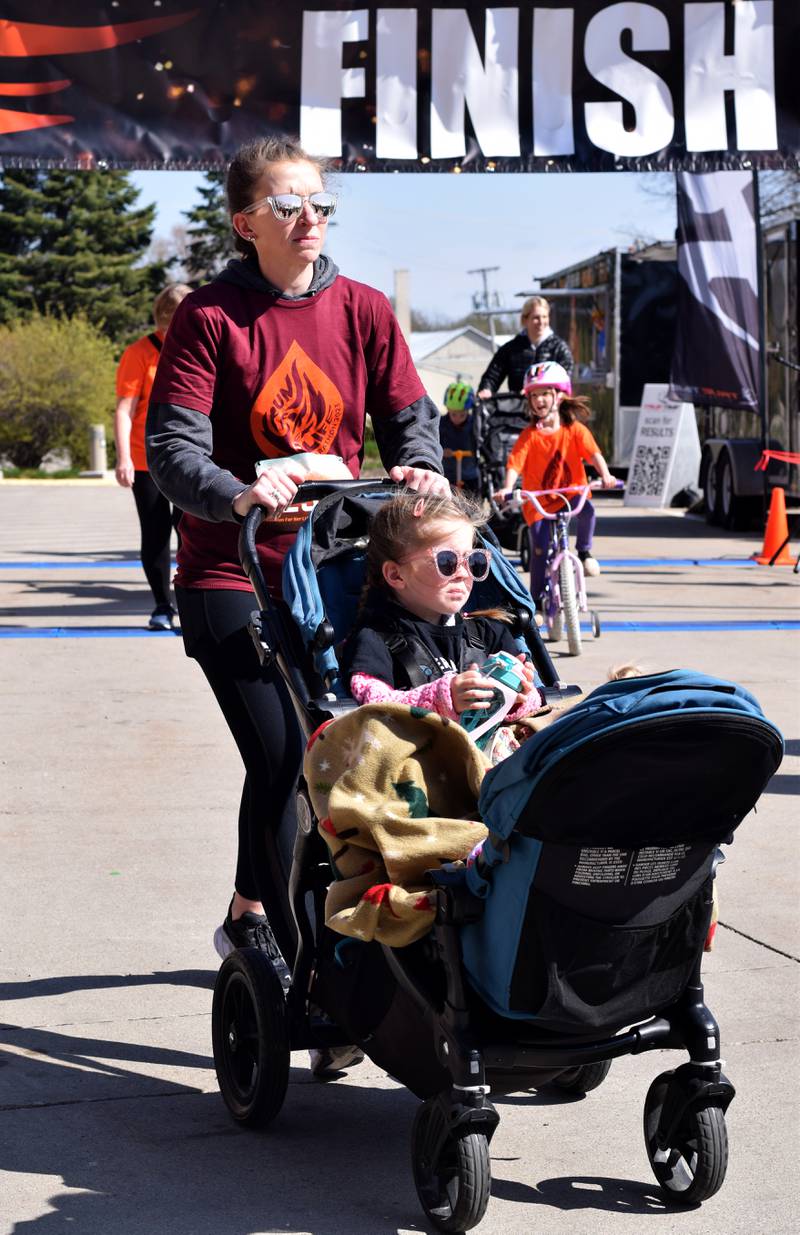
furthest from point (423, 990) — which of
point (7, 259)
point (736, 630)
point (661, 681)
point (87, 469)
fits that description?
point (7, 259)

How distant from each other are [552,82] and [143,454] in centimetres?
350

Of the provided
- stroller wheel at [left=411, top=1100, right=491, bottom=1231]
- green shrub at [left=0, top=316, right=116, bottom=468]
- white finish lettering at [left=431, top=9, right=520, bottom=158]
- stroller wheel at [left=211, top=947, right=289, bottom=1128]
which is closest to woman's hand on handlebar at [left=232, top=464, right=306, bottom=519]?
stroller wheel at [left=211, top=947, right=289, bottom=1128]

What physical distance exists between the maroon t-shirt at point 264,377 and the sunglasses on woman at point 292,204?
0.20 meters

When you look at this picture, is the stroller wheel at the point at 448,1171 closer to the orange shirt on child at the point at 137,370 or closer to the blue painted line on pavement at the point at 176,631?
the orange shirt on child at the point at 137,370

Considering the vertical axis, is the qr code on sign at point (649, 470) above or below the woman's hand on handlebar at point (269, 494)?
above

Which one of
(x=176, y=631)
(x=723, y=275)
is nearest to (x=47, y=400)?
(x=723, y=275)

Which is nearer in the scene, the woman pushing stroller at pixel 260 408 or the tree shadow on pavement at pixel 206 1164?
the tree shadow on pavement at pixel 206 1164

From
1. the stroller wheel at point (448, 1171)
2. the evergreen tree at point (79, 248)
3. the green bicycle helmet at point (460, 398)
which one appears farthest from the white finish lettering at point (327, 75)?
the evergreen tree at point (79, 248)

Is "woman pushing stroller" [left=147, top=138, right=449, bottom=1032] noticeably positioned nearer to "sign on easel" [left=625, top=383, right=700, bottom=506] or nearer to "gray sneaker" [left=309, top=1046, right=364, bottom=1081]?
"gray sneaker" [left=309, top=1046, right=364, bottom=1081]

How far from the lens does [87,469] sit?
42406 millimetres

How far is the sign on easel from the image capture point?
24.5 meters

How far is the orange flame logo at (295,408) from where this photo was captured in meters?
4.07

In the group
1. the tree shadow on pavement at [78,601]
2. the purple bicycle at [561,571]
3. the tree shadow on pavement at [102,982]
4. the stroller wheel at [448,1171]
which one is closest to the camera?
the stroller wheel at [448,1171]

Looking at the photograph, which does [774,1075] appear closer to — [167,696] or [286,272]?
[286,272]
